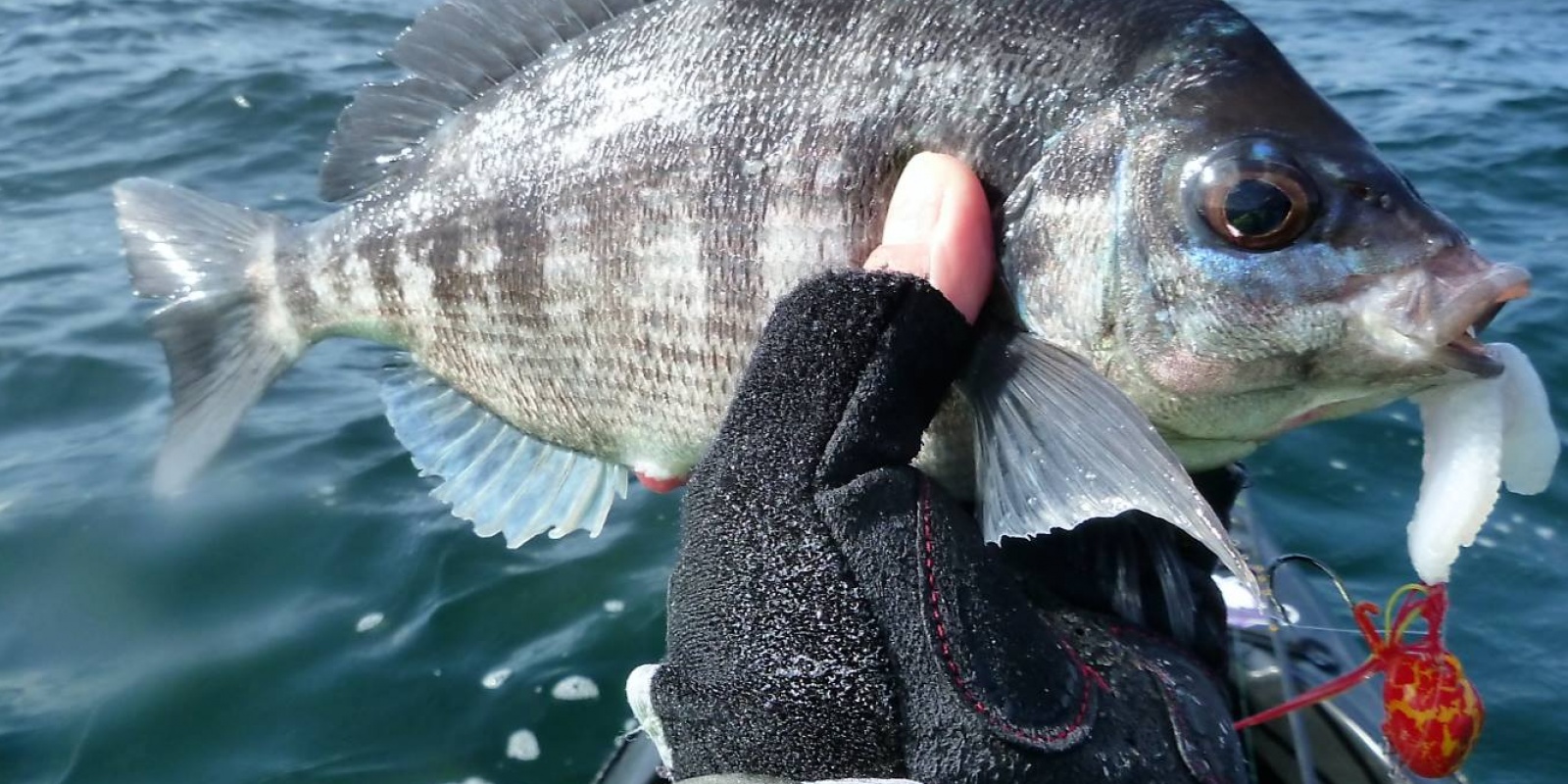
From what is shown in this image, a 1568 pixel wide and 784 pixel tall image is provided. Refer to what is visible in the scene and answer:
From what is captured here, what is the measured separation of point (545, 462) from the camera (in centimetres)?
221

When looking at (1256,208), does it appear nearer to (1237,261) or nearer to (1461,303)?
(1237,261)

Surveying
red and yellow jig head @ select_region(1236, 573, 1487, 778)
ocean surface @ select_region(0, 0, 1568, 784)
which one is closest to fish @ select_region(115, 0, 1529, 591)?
red and yellow jig head @ select_region(1236, 573, 1487, 778)

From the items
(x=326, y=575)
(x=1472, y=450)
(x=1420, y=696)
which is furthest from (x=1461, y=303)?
(x=326, y=575)

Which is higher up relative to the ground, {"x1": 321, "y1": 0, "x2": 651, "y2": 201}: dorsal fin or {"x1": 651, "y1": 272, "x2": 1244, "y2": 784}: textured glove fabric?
{"x1": 321, "y1": 0, "x2": 651, "y2": 201}: dorsal fin

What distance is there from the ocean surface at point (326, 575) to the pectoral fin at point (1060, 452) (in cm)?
193

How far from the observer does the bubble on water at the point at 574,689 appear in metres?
3.21

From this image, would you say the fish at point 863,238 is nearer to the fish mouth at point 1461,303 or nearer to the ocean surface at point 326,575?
the fish mouth at point 1461,303

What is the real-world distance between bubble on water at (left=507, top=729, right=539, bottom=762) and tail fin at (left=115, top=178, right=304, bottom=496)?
111 cm

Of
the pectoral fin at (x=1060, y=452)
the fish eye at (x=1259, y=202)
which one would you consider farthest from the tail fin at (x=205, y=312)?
the fish eye at (x=1259, y=202)

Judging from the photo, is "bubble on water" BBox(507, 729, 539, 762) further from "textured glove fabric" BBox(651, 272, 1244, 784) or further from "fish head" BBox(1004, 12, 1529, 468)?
"fish head" BBox(1004, 12, 1529, 468)

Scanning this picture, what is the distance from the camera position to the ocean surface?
120 inches

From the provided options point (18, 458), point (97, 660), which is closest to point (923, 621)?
point (97, 660)

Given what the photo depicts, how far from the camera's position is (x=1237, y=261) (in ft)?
4.40

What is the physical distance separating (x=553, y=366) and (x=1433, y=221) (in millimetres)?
1265
